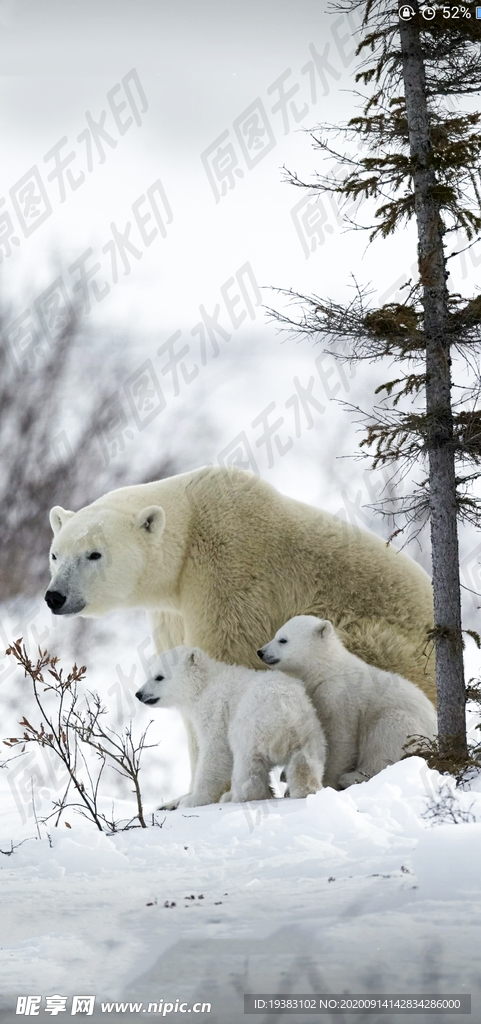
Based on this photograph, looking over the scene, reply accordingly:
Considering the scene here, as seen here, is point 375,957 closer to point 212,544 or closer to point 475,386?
point 475,386

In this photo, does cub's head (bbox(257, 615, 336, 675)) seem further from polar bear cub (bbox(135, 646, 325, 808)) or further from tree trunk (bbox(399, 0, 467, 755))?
tree trunk (bbox(399, 0, 467, 755))

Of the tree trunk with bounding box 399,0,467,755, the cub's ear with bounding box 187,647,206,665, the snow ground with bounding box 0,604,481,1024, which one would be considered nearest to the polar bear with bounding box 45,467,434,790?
the cub's ear with bounding box 187,647,206,665

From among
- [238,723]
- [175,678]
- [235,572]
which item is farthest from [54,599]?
[238,723]

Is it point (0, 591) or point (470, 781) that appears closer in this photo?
point (470, 781)

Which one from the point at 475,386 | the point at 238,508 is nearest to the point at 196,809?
the point at 238,508

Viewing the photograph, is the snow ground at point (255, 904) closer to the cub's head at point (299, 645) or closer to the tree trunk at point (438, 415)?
the tree trunk at point (438, 415)

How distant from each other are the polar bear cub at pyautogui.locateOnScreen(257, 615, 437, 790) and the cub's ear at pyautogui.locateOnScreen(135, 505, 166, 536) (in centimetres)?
98

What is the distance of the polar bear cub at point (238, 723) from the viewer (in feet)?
14.9

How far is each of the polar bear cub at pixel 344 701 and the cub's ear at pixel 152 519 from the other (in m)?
0.98

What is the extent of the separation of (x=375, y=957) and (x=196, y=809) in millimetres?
2176

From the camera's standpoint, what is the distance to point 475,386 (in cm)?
454

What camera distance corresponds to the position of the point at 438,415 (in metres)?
4.52

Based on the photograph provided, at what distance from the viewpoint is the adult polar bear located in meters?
5.27

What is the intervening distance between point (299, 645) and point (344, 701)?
38cm
